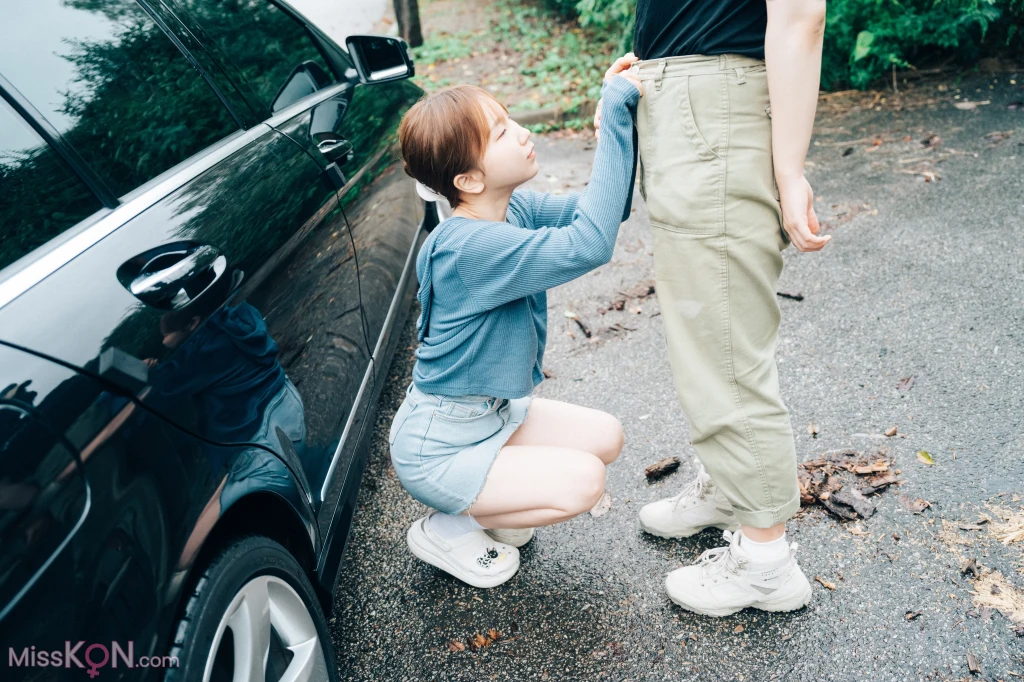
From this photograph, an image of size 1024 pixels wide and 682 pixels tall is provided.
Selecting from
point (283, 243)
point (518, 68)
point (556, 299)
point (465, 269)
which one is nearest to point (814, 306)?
point (556, 299)

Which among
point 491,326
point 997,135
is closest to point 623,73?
point 491,326

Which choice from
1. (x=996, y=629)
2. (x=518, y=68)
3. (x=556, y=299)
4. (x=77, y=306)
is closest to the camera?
(x=77, y=306)

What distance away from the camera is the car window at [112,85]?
1.54 m

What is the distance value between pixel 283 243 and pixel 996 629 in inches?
80.6

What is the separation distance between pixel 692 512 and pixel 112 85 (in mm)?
1930

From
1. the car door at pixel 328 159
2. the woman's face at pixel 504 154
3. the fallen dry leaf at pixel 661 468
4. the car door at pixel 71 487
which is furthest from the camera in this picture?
the fallen dry leaf at pixel 661 468

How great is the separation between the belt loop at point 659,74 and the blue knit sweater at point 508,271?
0.18 feet

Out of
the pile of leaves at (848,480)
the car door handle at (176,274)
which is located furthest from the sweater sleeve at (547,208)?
the pile of leaves at (848,480)

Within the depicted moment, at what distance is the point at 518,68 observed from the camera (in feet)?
26.2

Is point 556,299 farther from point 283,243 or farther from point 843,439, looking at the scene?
point 283,243

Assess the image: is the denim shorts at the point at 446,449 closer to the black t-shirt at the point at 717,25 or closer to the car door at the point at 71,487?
the car door at the point at 71,487

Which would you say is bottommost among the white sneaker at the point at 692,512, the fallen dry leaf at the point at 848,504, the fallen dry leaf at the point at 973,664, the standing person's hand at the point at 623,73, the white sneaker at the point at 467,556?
the fallen dry leaf at the point at 848,504

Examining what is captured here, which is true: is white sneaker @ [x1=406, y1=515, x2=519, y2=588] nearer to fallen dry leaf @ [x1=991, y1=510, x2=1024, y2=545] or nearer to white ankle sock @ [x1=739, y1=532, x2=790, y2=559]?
white ankle sock @ [x1=739, y1=532, x2=790, y2=559]

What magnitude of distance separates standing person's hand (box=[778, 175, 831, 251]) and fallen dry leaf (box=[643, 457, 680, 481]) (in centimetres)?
119
